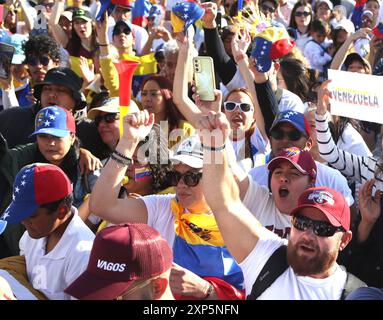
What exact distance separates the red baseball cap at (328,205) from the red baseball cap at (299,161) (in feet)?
2.21

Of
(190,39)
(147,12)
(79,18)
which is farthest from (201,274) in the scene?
(147,12)

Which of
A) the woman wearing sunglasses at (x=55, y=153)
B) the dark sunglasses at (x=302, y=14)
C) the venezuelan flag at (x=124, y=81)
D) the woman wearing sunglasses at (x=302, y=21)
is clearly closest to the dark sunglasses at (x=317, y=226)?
the venezuelan flag at (x=124, y=81)

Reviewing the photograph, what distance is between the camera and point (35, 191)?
3.36 metres

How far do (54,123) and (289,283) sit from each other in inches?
81.7

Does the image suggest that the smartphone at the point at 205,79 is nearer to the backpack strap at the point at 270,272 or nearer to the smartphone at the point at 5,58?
the backpack strap at the point at 270,272

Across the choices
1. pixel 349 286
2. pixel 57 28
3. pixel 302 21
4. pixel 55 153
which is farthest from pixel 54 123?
pixel 302 21

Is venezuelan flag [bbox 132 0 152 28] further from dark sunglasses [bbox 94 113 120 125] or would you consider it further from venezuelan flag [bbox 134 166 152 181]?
venezuelan flag [bbox 134 166 152 181]

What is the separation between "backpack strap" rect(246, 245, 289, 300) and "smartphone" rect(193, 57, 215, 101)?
84 centimetres

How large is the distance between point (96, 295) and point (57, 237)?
105 centimetres

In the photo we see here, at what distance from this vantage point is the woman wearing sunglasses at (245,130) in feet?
15.9

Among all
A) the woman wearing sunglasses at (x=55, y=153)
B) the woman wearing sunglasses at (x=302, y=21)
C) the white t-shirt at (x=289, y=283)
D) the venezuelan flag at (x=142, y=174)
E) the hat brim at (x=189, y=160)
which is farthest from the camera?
the woman wearing sunglasses at (x=302, y=21)

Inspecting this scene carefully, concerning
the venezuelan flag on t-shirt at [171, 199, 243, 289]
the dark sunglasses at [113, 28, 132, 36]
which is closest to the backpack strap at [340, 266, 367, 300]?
the venezuelan flag on t-shirt at [171, 199, 243, 289]

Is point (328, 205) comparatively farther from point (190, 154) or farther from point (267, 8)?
point (267, 8)

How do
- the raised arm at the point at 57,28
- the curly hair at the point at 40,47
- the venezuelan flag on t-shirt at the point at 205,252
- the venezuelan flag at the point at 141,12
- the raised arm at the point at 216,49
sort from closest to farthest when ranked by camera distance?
the venezuelan flag on t-shirt at the point at 205,252 → the raised arm at the point at 216,49 → the curly hair at the point at 40,47 → the raised arm at the point at 57,28 → the venezuelan flag at the point at 141,12
